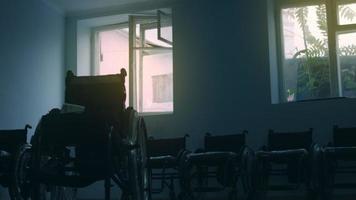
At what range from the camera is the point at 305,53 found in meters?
5.52

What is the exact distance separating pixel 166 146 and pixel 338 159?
5.72 ft

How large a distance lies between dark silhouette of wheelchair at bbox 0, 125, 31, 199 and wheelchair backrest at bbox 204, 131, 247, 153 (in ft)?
5.93

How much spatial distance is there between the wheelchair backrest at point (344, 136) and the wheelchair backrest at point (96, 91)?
221 centimetres

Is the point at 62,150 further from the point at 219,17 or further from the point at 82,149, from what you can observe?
the point at 219,17

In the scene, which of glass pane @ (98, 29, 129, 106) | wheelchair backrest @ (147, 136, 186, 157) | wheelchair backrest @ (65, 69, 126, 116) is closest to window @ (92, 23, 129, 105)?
glass pane @ (98, 29, 129, 106)

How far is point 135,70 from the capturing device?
6.28 meters

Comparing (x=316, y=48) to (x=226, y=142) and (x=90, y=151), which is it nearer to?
(x=226, y=142)

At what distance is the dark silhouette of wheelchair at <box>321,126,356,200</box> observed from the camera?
13.3ft

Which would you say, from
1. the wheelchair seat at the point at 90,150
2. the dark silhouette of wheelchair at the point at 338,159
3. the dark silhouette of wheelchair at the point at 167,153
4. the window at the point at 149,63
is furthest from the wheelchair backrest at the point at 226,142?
the wheelchair seat at the point at 90,150

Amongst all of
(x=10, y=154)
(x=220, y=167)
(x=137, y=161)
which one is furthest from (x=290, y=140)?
(x=10, y=154)

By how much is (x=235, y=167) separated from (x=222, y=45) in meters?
1.63

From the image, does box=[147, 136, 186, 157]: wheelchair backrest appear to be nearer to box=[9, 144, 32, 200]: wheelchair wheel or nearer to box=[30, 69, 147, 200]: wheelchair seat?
box=[9, 144, 32, 200]: wheelchair wheel

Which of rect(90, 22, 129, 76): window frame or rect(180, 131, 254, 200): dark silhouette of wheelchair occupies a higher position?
rect(90, 22, 129, 76): window frame

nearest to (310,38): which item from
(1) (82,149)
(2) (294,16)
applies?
(2) (294,16)
